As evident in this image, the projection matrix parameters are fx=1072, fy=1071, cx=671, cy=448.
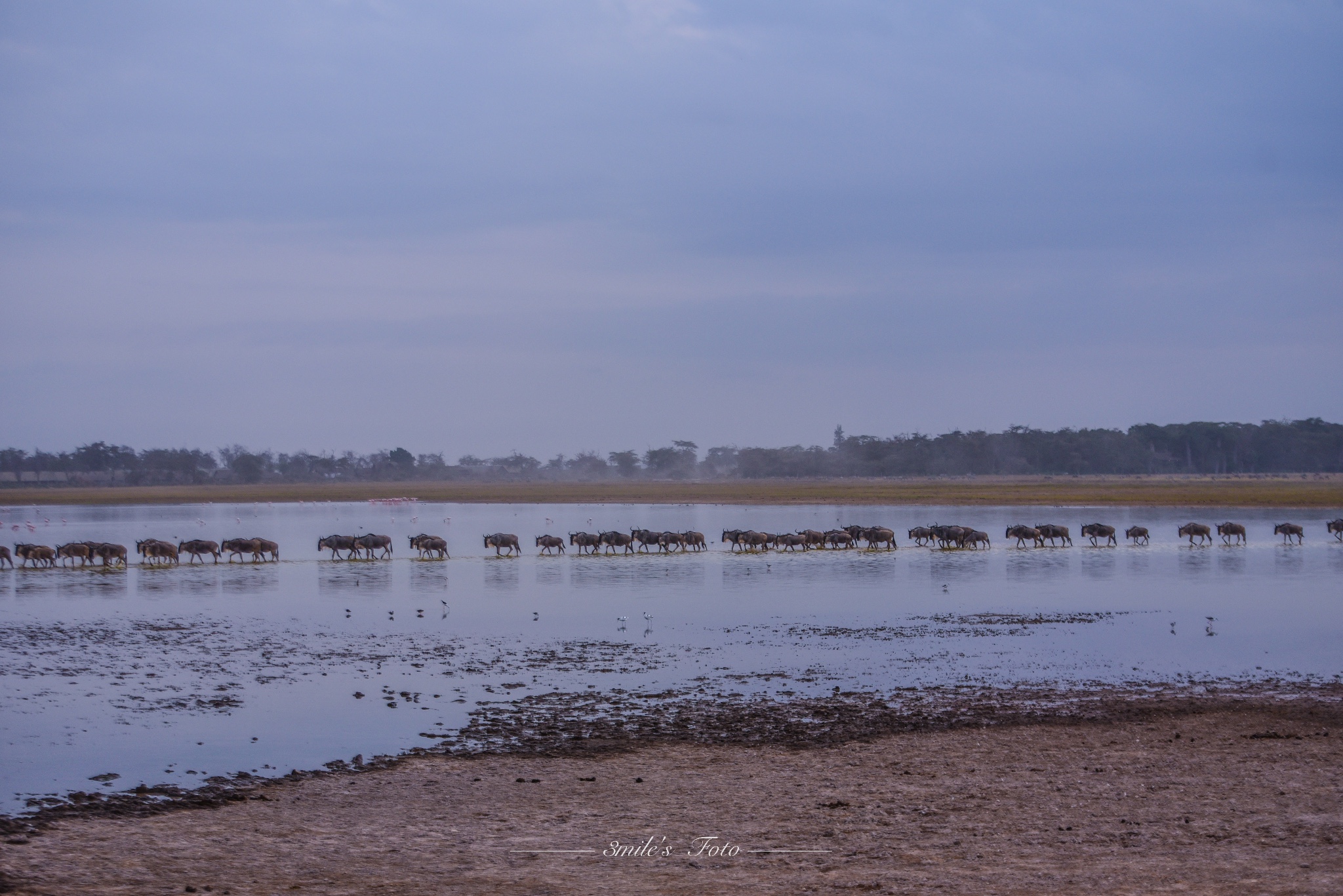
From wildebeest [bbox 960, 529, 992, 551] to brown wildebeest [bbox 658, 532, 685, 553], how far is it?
34.0 feet

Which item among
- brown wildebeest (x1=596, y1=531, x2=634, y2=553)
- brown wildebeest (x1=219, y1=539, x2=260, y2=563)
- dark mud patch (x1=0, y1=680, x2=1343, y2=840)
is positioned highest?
brown wildebeest (x1=219, y1=539, x2=260, y2=563)

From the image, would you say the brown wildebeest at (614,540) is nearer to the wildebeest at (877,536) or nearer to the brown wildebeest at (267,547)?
the wildebeest at (877,536)

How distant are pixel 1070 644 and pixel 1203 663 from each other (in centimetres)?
246

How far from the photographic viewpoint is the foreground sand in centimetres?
722

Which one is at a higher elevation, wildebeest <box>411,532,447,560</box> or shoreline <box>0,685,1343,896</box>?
wildebeest <box>411,532,447,560</box>

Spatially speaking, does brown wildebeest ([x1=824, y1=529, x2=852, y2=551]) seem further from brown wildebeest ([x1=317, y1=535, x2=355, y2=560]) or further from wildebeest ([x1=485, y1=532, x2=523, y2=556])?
brown wildebeest ([x1=317, y1=535, x2=355, y2=560])

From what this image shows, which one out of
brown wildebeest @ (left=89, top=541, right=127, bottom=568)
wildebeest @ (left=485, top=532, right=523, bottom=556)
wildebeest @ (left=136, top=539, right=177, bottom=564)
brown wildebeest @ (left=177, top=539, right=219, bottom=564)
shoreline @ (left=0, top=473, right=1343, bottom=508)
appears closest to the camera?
brown wildebeest @ (left=89, top=541, right=127, bottom=568)

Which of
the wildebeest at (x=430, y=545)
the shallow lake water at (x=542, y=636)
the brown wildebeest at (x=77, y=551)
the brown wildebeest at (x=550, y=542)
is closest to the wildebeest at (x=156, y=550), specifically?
the shallow lake water at (x=542, y=636)

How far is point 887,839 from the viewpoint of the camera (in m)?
8.12

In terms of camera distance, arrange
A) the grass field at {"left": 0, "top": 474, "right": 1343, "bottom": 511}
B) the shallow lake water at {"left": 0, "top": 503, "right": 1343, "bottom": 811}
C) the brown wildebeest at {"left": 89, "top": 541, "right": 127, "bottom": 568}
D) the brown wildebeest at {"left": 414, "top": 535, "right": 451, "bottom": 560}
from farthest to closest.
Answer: the grass field at {"left": 0, "top": 474, "right": 1343, "bottom": 511} < the brown wildebeest at {"left": 414, "top": 535, "right": 451, "bottom": 560} < the brown wildebeest at {"left": 89, "top": 541, "right": 127, "bottom": 568} < the shallow lake water at {"left": 0, "top": 503, "right": 1343, "bottom": 811}

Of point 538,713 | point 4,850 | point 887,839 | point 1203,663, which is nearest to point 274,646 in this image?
point 538,713

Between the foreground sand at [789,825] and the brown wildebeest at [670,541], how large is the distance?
2755 cm

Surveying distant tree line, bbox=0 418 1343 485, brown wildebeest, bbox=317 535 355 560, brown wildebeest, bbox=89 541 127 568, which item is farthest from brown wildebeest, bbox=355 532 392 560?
distant tree line, bbox=0 418 1343 485

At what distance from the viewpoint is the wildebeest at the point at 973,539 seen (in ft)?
129
